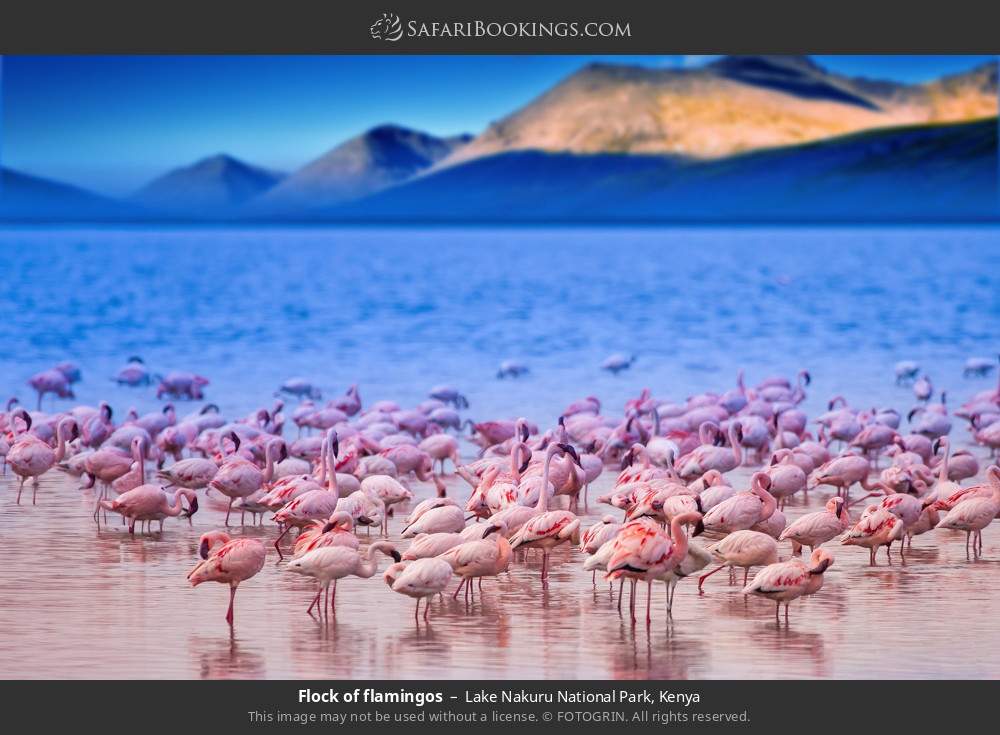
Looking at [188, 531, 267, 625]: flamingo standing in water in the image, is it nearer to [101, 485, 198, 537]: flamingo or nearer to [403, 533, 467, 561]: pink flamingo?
[403, 533, 467, 561]: pink flamingo

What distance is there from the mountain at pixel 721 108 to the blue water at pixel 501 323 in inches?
3088

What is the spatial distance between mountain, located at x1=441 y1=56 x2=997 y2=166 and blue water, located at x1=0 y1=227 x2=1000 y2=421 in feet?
257

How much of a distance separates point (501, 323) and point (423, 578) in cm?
2917

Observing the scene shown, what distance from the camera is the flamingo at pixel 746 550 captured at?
10789 mm

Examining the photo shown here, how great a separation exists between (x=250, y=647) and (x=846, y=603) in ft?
13.6

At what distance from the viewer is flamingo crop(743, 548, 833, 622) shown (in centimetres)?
994

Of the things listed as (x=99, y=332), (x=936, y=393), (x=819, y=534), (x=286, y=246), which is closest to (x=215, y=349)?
(x=99, y=332)

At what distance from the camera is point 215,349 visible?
3212 cm

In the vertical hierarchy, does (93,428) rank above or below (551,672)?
above

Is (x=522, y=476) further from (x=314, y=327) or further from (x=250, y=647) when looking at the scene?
(x=314, y=327)

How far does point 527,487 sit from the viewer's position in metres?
12.2

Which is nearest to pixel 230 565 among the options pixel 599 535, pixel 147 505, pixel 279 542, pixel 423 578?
pixel 423 578

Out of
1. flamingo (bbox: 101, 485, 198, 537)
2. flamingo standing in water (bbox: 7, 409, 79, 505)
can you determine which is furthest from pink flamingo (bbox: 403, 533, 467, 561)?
flamingo standing in water (bbox: 7, 409, 79, 505)

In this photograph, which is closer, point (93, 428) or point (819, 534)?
point (819, 534)
